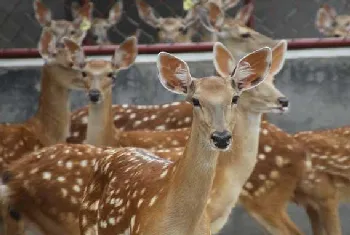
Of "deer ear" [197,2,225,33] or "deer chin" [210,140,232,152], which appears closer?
"deer chin" [210,140,232,152]

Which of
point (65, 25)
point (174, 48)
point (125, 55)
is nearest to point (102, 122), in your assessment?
point (125, 55)

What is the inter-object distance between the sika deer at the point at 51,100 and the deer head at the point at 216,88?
2.50 metres

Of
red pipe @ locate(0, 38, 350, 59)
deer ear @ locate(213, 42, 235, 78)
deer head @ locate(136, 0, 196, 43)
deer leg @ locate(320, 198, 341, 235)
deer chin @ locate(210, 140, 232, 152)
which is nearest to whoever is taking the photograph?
deer chin @ locate(210, 140, 232, 152)

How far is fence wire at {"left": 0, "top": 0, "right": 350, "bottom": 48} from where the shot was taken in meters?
11.3

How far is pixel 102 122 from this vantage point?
663 centimetres

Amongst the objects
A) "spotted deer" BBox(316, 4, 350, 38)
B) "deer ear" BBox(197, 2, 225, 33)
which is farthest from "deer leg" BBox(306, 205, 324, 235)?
"spotted deer" BBox(316, 4, 350, 38)

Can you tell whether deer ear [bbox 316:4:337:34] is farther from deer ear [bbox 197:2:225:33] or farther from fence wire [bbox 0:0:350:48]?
deer ear [bbox 197:2:225:33]

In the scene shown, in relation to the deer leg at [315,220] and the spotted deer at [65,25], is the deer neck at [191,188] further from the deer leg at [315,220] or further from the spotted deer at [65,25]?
the spotted deer at [65,25]

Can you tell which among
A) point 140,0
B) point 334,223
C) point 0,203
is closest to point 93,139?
point 0,203

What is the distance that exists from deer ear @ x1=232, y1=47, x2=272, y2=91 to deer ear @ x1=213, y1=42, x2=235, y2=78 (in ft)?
2.79

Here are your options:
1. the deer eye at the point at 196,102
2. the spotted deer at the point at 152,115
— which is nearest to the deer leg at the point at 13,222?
the spotted deer at the point at 152,115

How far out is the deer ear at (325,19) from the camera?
10844mm

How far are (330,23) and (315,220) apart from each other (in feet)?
14.9

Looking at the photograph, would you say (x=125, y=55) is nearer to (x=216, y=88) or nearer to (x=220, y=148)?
(x=216, y=88)
